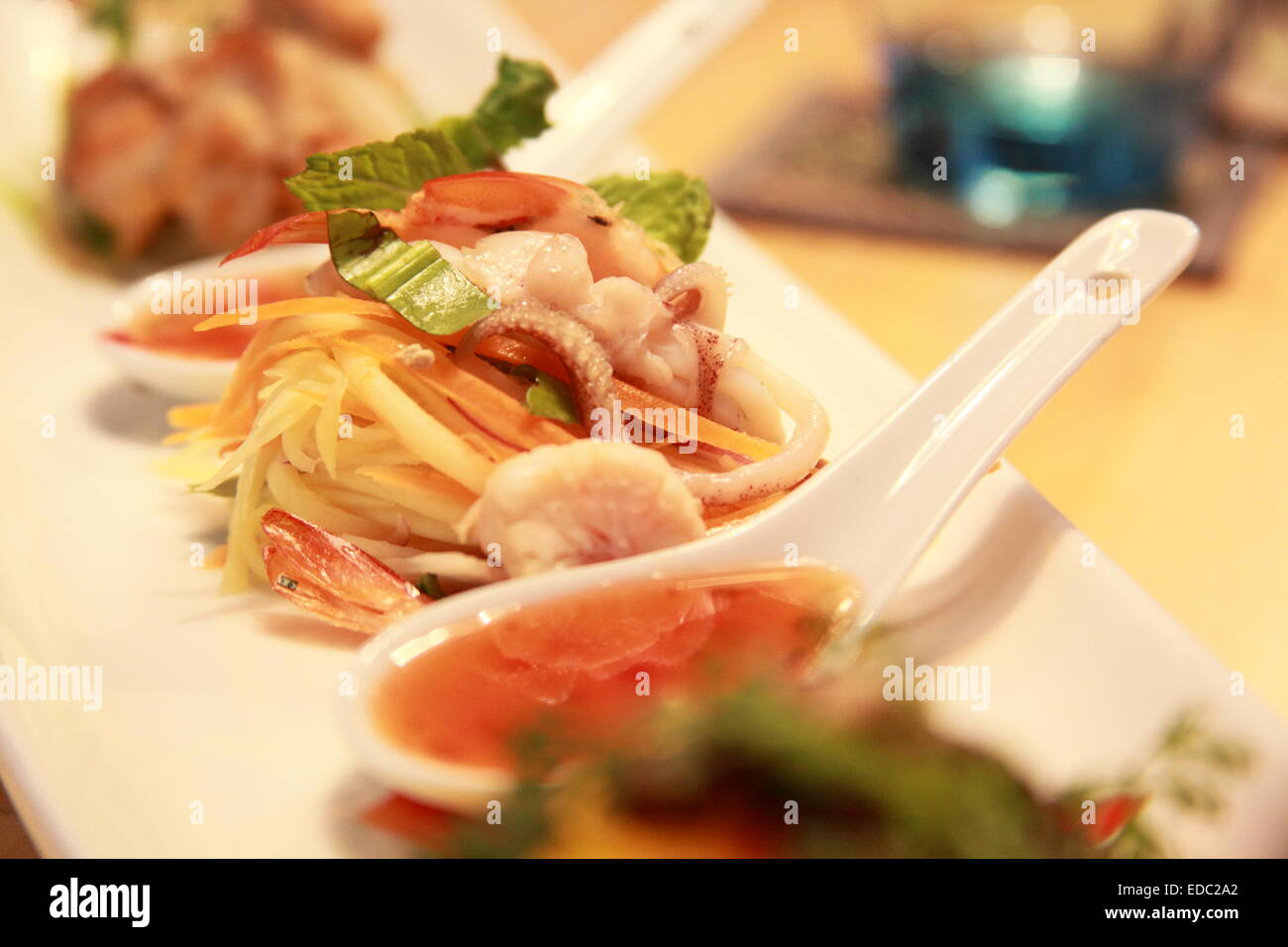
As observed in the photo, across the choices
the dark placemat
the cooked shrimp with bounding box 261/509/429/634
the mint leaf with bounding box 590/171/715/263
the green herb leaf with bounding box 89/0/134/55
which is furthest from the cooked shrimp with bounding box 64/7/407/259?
the cooked shrimp with bounding box 261/509/429/634

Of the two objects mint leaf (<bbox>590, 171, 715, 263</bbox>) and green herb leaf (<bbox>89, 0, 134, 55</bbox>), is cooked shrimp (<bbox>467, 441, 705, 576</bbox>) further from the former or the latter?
green herb leaf (<bbox>89, 0, 134, 55</bbox>)

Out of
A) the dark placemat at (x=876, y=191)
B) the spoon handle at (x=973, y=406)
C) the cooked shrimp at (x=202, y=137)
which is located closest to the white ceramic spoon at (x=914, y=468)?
the spoon handle at (x=973, y=406)

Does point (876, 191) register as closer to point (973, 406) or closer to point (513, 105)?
point (513, 105)

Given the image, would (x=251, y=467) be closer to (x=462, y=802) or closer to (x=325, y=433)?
(x=325, y=433)

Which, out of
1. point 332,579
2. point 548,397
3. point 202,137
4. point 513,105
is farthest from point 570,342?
point 202,137

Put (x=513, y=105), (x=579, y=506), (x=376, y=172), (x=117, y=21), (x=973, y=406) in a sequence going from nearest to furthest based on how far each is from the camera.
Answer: (x=579, y=506), (x=973, y=406), (x=376, y=172), (x=513, y=105), (x=117, y=21)

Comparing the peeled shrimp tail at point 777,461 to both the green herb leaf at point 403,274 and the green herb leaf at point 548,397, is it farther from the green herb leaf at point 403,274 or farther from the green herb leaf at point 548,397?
the green herb leaf at point 403,274
